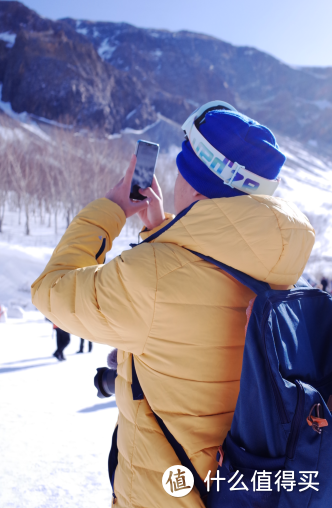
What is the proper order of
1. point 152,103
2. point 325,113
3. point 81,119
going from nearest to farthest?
point 81,119 < point 152,103 < point 325,113

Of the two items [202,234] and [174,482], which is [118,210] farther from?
[174,482]

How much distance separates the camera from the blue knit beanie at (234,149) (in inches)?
35.9

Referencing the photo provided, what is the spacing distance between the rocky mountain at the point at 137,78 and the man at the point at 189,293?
173ft

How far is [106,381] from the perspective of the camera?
3.83ft

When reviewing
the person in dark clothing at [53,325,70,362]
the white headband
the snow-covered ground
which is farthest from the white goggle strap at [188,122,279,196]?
the person in dark clothing at [53,325,70,362]

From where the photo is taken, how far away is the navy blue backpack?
719mm

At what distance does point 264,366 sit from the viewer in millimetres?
732

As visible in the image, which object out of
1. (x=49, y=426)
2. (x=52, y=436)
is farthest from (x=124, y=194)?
(x=49, y=426)

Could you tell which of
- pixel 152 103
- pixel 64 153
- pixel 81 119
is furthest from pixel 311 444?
pixel 152 103

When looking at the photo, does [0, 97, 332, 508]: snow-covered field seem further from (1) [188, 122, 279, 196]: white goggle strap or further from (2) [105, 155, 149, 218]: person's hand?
(1) [188, 122, 279, 196]: white goggle strap

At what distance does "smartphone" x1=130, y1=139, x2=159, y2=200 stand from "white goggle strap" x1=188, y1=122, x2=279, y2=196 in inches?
8.9

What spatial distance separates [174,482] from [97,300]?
0.49 meters

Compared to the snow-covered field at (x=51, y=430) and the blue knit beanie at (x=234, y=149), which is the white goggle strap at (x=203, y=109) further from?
the snow-covered field at (x=51, y=430)

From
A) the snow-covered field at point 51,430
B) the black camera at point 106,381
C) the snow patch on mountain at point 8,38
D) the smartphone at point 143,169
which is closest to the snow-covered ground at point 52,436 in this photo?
the snow-covered field at point 51,430
